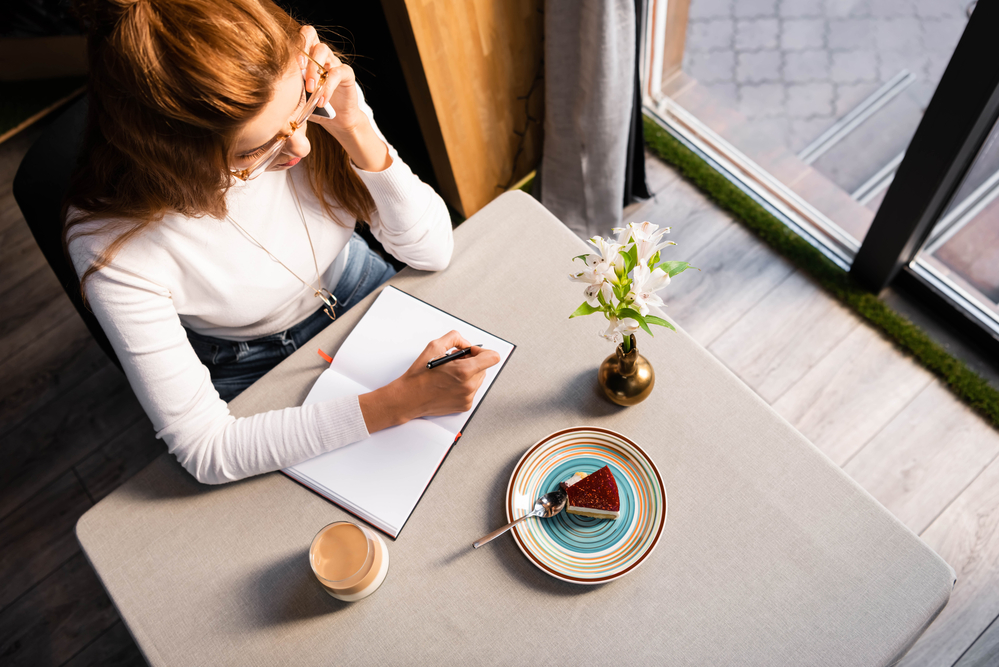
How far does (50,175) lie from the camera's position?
1077mm

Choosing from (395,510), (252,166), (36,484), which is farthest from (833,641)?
(36,484)

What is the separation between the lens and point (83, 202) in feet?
3.05

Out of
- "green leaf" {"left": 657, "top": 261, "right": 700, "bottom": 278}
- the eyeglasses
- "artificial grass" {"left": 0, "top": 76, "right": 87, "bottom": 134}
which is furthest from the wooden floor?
the eyeglasses

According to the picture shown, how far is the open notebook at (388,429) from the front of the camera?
0.94 m

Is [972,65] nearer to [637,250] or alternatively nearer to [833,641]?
[637,250]

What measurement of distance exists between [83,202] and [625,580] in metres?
0.91

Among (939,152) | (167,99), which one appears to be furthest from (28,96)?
(939,152)

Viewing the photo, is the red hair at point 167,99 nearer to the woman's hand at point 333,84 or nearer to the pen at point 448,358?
the woman's hand at point 333,84

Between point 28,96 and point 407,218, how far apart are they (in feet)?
7.50

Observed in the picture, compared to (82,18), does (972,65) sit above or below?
below

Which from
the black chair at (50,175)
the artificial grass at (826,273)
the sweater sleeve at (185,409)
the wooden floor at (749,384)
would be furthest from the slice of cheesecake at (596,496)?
the artificial grass at (826,273)

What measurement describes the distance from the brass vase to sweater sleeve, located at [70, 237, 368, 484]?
1.20ft

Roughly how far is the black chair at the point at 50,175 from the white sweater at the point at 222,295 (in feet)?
0.69

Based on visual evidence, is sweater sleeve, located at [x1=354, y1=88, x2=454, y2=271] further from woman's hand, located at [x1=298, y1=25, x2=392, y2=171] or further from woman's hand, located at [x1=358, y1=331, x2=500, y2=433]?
woman's hand, located at [x1=358, y1=331, x2=500, y2=433]
